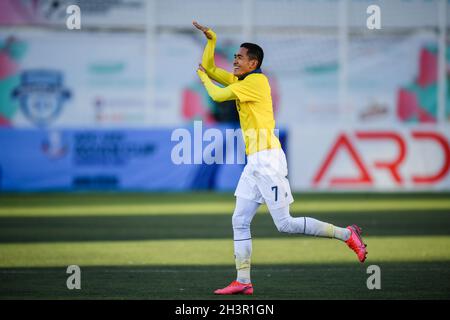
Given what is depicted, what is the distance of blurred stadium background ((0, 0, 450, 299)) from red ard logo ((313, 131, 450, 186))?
0.04 metres

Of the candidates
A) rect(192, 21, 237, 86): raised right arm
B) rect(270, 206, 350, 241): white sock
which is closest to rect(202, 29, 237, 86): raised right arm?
rect(192, 21, 237, 86): raised right arm

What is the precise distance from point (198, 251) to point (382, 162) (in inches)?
547

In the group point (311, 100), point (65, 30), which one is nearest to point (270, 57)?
point (311, 100)

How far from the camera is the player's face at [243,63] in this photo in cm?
1026

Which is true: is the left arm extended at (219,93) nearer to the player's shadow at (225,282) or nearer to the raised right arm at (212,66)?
the raised right arm at (212,66)

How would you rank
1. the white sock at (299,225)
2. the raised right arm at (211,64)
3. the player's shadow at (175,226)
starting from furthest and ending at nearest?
the player's shadow at (175,226) → the raised right arm at (211,64) → the white sock at (299,225)

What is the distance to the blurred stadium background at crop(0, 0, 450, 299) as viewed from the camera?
12.2 meters

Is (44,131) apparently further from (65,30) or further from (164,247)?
(164,247)

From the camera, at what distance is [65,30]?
3325cm

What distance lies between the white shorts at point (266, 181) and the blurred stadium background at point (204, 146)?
0.89m

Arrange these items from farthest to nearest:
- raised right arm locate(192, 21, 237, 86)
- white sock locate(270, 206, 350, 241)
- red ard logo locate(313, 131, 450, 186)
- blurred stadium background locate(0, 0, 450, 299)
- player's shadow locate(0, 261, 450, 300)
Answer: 1. red ard logo locate(313, 131, 450, 186)
2. blurred stadium background locate(0, 0, 450, 299)
3. raised right arm locate(192, 21, 237, 86)
4. white sock locate(270, 206, 350, 241)
5. player's shadow locate(0, 261, 450, 300)

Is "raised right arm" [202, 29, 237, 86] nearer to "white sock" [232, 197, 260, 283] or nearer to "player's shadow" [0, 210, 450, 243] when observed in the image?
"white sock" [232, 197, 260, 283]

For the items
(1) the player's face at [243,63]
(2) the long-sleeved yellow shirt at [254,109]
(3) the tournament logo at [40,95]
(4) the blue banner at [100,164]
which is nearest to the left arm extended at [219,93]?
(2) the long-sleeved yellow shirt at [254,109]

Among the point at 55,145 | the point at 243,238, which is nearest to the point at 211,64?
the point at 243,238
